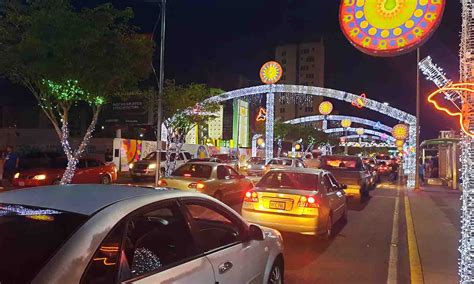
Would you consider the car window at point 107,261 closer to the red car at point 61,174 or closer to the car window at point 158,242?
the car window at point 158,242

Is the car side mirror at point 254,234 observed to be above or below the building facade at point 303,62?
below

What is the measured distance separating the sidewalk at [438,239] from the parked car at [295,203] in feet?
6.54

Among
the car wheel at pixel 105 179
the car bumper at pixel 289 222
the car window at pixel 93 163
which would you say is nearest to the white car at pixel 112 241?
the car bumper at pixel 289 222

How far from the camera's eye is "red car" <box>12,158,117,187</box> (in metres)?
16.3

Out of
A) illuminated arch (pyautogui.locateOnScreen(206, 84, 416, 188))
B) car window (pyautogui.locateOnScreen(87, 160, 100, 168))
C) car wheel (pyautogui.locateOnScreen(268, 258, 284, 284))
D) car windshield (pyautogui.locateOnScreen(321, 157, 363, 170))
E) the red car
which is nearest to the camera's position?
car wheel (pyautogui.locateOnScreen(268, 258, 284, 284))

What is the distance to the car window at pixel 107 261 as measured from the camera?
2.71 m

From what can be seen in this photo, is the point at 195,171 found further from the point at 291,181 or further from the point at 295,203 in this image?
the point at 295,203

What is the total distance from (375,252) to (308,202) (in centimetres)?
161

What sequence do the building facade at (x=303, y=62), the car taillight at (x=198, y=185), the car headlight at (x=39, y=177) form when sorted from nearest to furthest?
the car taillight at (x=198, y=185), the car headlight at (x=39, y=177), the building facade at (x=303, y=62)

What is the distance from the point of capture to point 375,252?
8992mm

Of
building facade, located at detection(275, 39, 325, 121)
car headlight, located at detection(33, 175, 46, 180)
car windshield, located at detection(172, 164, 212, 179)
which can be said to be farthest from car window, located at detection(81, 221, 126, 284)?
building facade, located at detection(275, 39, 325, 121)

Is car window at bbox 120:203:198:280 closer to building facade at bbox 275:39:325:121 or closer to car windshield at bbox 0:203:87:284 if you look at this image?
car windshield at bbox 0:203:87:284

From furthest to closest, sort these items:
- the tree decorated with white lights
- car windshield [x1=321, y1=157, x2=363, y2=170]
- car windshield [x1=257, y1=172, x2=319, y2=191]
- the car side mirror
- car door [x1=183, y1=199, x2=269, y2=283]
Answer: car windshield [x1=321, y1=157, x2=363, y2=170] < the tree decorated with white lights < car windshield [x1=257, y1=172, x2=319, y2=191] < the car side mirror < car door [x1=183, y1=199, x2=269, y2=283]

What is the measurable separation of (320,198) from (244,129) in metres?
57.7
